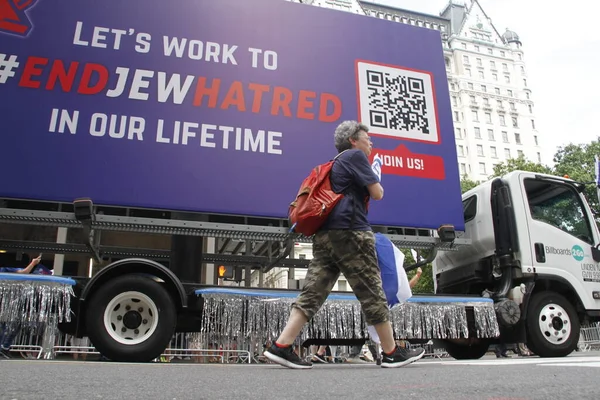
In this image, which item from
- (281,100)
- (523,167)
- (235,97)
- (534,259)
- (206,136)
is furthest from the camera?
(523,167)

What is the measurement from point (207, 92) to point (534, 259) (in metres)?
4.09

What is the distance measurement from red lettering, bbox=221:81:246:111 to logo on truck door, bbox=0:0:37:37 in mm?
2060

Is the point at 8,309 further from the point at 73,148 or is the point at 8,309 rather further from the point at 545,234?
the point at 545,234

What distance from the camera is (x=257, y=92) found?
A: 205 inches

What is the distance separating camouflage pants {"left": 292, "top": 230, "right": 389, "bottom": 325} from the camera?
329 centimetres

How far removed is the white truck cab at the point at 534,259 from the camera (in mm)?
5445

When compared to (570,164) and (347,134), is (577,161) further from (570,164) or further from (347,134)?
(347,134)

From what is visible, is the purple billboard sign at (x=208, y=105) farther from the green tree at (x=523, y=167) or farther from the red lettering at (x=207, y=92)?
the green tree at (x=523, y=167)

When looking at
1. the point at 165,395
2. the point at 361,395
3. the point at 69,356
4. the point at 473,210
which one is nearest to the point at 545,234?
the point at 473,210

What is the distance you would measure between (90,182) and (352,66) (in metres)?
3.13

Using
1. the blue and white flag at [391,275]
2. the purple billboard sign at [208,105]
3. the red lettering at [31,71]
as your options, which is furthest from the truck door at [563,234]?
the red lettering at [31,71]

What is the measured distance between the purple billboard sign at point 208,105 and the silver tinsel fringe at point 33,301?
836 mm

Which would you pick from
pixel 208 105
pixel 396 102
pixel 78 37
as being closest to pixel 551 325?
pixel 396 102

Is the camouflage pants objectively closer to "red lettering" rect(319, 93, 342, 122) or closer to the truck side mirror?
"red lettering" rect(319, 93, 342, 122)
